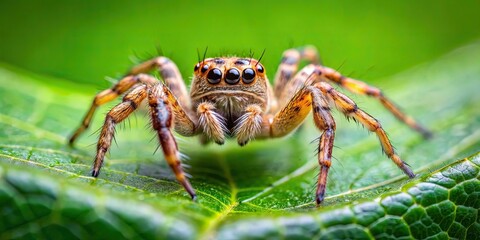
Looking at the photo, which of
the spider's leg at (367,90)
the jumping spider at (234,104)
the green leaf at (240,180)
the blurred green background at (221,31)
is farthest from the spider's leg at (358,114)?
the blurred green background at (221,31)

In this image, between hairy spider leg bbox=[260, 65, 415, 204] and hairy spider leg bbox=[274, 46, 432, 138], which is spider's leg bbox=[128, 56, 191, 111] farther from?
hairy spider leg bbox=[274, 46, 432, 138]

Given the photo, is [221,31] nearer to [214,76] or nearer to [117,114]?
[214,76]

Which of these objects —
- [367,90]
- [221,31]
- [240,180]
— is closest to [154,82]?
[240,180]

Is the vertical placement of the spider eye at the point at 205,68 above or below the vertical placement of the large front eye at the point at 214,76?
above

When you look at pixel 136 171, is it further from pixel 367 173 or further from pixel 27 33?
pixel 27 33

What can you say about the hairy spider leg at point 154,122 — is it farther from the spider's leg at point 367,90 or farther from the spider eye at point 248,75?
the spider's leg at point 367,90

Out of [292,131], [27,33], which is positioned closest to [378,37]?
[292,131]

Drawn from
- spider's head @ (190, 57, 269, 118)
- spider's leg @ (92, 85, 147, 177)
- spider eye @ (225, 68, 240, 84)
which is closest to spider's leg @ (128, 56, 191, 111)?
spider's head @ (190, 57, 269, 118)
